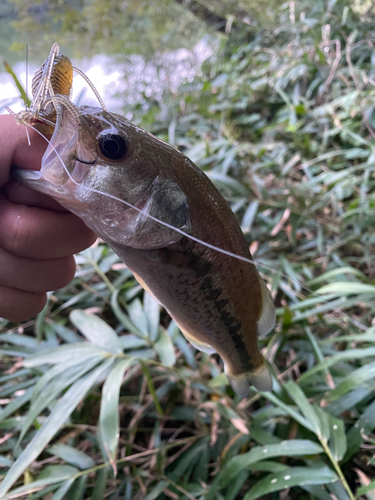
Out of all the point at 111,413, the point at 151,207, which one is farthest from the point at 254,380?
the point at 151,207

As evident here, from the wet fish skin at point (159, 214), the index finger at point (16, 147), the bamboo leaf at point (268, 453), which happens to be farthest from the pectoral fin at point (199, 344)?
the index finger at point (16, 147)

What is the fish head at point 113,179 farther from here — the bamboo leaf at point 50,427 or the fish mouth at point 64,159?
the bamboo leaf at point 50,427

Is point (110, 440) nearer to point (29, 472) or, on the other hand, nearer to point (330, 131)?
point (29, 472)

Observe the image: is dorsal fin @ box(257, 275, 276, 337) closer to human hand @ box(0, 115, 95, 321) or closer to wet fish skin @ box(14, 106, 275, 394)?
wet fish skin @ box(14, 106, 275, 394)

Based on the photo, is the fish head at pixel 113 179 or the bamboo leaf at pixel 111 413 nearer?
the fish head at pixel 113 179

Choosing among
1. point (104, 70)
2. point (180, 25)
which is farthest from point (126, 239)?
point (180, 25)

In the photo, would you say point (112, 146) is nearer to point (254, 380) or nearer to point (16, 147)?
point (16, 147)

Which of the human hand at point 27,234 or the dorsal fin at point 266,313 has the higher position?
the human hand at point 27,234
